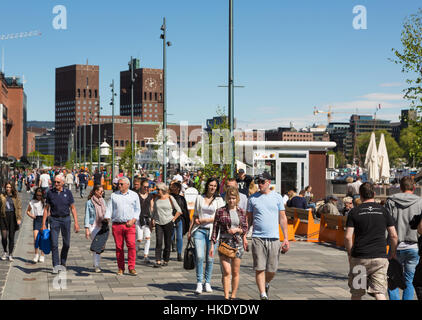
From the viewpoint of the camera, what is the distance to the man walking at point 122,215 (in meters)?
11.4

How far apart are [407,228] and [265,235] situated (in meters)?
1.88

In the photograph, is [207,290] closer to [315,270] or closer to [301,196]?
[315,270]

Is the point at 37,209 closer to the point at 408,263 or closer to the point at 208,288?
the point at 208,288

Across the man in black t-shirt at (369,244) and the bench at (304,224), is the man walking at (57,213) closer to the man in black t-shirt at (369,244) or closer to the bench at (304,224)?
the man in black t-shirt at (369,244)

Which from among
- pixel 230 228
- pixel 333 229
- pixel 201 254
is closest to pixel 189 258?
pixel 201 254

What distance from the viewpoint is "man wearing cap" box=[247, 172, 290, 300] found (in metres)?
8.80

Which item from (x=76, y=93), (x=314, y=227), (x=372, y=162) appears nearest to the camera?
(x=314, y=227)

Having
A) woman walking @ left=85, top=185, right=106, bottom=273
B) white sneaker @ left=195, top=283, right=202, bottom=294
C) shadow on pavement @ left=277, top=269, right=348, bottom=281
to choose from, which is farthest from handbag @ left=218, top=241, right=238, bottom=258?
woman walking @ left=85, top=185, right=106, bottom=273

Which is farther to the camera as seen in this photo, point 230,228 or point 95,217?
point 95,217

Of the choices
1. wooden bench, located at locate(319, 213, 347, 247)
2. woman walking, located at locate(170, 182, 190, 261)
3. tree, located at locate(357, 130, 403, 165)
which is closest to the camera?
woman walking, located at locate(170, 182, 190, 261)

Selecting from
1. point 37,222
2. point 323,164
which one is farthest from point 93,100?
point 37,222

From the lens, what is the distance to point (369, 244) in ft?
24.0

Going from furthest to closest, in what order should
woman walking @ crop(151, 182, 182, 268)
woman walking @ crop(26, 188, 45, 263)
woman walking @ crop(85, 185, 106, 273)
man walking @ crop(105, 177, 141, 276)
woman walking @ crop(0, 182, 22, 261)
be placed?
woman walking @ crop(26, 188, 45, 263)
woman walking @ crop(0, 182, 22, 261)
woman walking @ crop(151, 182, 182, 268)
woman walking @ crop(85, 185, 106, 273)
man walking @ crop(105, 177, 141, 276)

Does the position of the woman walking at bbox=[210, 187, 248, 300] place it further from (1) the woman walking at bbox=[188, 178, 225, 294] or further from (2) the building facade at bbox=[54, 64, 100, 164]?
(2) the building facade at bbox=[54, 64, 100, 164]
